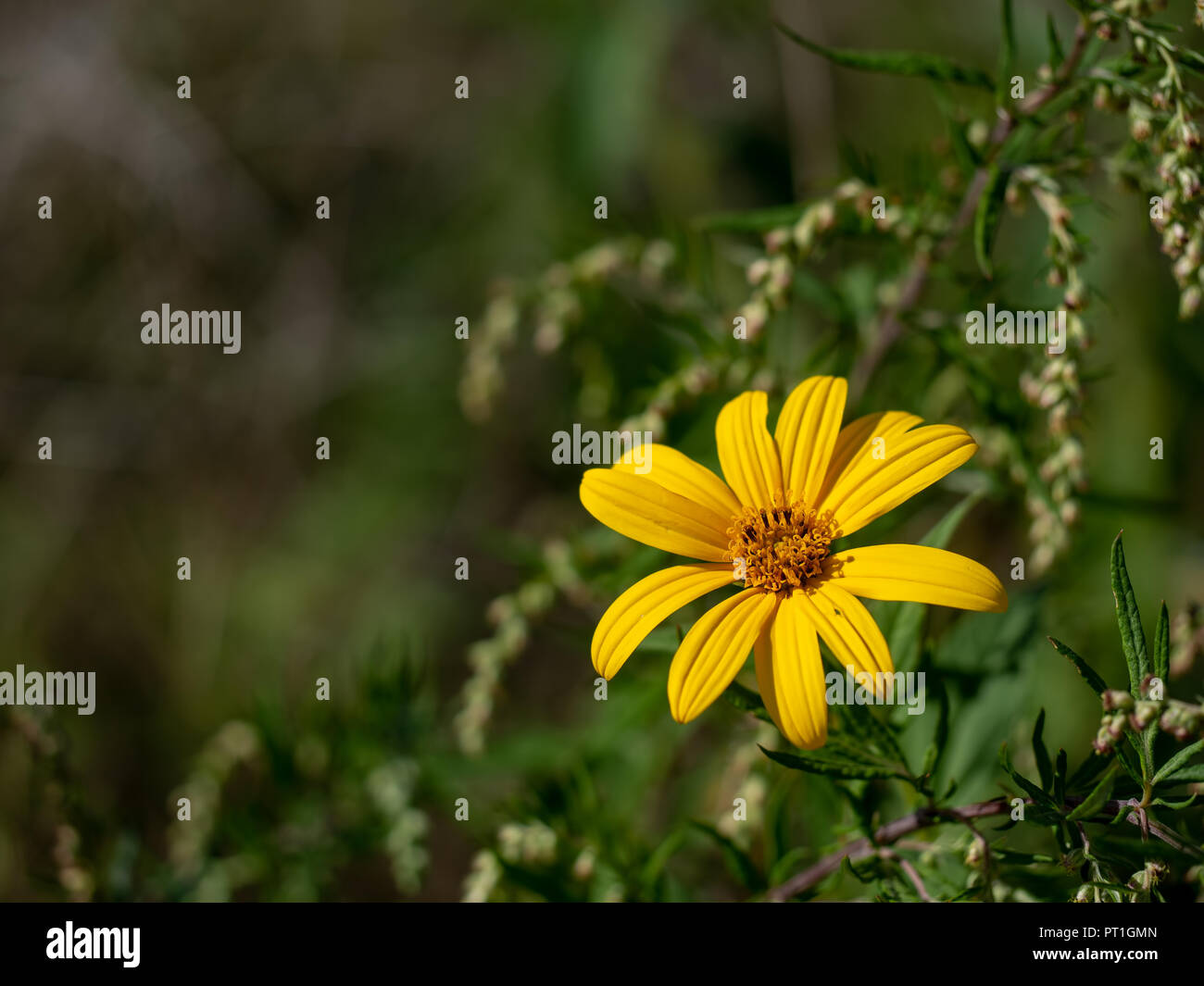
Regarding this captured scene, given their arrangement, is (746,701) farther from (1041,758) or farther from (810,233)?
(810,233)

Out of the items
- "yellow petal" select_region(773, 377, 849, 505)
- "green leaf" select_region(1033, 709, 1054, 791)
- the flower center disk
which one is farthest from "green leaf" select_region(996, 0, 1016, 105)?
"green leaf" select_region(1033, 709, 1054, 791)

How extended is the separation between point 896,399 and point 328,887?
293 cm

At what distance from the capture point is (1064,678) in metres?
4.34

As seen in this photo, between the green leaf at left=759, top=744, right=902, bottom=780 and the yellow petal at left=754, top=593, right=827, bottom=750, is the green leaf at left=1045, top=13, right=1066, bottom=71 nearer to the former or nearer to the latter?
the yellow petal at left=754, top=593, right=827, bottom=750

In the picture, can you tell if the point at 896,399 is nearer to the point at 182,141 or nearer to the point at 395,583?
the point at 395,583

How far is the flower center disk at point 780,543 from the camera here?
7.68 feet

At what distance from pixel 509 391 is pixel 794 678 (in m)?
4.69

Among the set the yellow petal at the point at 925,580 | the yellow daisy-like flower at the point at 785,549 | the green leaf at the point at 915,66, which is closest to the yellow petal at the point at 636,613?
the yellow daisy-like flower at the point at 785,549

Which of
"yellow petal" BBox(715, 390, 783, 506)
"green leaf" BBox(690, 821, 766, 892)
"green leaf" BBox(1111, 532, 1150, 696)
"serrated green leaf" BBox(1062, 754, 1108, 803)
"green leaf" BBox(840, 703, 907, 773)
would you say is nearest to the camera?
"green leaf" BBox(1111, 532, 1150, 696)

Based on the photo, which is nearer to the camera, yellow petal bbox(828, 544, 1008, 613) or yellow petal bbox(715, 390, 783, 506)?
yellow petal bbox(828, 544, 1008, 613)

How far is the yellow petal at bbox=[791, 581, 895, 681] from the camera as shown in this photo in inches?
80.6

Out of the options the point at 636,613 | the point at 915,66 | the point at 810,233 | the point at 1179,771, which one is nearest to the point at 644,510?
the point at 636,613

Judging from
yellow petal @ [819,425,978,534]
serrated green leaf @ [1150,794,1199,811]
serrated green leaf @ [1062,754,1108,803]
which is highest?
yellow petal @ [819,425,978,534]
